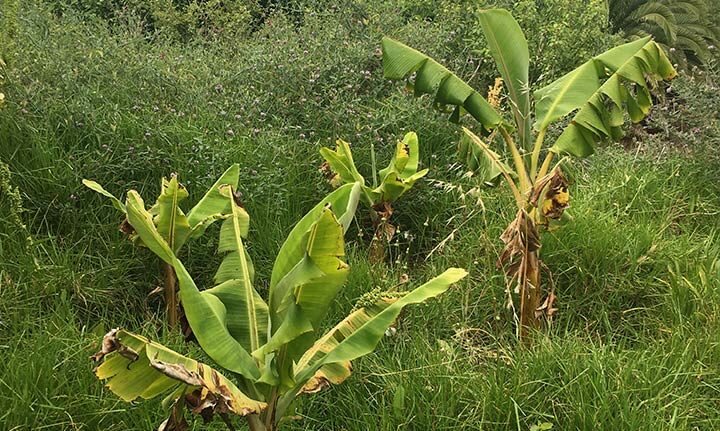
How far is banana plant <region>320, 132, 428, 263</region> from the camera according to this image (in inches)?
182

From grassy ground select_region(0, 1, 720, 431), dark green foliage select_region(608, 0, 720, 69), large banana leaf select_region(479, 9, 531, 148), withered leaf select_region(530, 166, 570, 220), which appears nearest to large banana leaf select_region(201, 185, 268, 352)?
grassy ground select_region(0, 1, 720, 431)

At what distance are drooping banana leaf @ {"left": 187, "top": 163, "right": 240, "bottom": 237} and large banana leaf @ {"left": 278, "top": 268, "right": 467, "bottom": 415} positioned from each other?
3.68ft

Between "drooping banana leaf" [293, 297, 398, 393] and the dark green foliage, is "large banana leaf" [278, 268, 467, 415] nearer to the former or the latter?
"drooping banana leaf" [293, 297, 398, 393]

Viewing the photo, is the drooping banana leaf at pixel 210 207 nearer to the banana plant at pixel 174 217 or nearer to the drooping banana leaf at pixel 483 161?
the banana plant at pixel 174 217

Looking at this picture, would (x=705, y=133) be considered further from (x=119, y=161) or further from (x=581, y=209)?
(x=119, y=161)

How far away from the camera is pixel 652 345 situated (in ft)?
12.0

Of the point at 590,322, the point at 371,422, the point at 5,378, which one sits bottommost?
the point at 590,322

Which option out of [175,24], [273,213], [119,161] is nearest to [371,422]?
[273,213]

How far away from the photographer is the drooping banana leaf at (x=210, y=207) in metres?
3.68

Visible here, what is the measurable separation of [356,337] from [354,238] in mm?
2634

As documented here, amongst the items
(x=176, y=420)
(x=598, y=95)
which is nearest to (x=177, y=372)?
(x=176, y=420)

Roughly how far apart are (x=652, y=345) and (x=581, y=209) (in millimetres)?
1343

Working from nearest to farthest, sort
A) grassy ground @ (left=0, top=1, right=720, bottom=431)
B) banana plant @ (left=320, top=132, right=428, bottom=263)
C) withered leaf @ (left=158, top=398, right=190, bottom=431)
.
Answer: withered leaf @ (left=158, top=398, right=190, bottom=431) < grassy ground @ (left=0, top=1, right=720, bottom=431) < banana plant @ (left=320, top=132, right=428, bottom=263)

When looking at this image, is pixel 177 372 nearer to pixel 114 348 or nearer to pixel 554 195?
pixel 114 348
